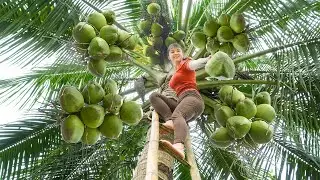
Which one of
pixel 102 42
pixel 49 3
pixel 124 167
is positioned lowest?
pixel 124 167

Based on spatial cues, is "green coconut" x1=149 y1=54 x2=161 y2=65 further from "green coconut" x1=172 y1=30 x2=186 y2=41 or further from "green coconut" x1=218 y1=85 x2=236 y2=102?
"green coconut" x1=218 y1=85 x2=236 y2=102

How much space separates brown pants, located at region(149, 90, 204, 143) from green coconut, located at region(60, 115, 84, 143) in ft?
1.91

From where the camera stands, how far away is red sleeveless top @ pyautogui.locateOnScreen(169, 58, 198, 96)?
3969mm

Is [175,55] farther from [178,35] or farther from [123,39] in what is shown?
[123,39]

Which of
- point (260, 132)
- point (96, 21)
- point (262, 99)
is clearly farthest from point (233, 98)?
point (96, 21)

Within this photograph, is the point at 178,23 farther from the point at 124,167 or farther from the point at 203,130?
the point at 124,167

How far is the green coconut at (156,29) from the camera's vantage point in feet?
15.5

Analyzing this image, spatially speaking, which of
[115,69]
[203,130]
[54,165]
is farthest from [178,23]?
[54,165]

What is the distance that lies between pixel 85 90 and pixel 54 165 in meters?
1.12

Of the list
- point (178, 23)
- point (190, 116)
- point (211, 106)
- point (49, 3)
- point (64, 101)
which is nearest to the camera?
point (64, 101)

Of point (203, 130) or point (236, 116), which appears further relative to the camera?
point (203, 130)

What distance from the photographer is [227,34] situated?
3834mm

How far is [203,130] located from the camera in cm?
451

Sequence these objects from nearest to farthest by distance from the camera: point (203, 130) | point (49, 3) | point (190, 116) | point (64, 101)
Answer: point (64, 101)
point (190, 116)
point (49, 3)
point (203, 130)
